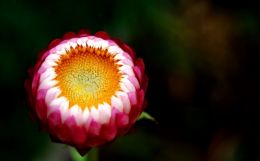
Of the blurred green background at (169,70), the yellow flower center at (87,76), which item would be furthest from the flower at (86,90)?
the blurred green background at (169,70)

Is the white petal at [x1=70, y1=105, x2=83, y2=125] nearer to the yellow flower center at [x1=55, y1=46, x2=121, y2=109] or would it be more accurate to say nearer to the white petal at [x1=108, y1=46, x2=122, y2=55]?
the yellow flower center at [x1=55, y1=46, x2=121, y2=109]

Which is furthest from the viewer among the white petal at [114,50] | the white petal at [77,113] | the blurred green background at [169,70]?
the blurred green background at [169,70]

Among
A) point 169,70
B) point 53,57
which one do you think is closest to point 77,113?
point 53,57

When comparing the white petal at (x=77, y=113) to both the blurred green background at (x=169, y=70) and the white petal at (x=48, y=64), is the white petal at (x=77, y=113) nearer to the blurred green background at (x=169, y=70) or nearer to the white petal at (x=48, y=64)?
the white petal at (x=48, y=64)

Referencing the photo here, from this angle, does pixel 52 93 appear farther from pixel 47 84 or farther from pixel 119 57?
pixel 119 57

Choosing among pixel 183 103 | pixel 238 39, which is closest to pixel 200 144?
pixel 183 103

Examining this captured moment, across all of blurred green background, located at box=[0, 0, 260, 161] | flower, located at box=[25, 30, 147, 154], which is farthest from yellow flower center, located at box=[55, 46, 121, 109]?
blurred green background, located at box=[0, 0, 260, 161]
